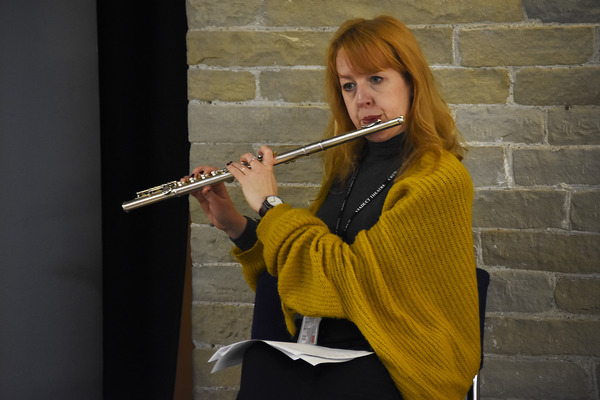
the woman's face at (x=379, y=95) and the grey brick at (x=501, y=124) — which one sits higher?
the woman's face at (x=379, y=95)

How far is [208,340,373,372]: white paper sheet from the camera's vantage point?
117 centimetres

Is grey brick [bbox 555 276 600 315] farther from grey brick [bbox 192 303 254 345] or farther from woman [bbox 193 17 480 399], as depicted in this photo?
grey brick [bbox 192 303 254 345]

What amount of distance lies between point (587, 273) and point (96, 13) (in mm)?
1738

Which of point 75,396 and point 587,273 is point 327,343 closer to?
point 587,273

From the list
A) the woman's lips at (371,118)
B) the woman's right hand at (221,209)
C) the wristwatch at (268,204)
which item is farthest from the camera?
the woman's right hand at (221,209)

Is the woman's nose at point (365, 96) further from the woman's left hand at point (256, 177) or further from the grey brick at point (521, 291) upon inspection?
the grey brick at point (521, 291)

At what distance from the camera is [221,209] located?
1659mm

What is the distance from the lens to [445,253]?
1.29 m

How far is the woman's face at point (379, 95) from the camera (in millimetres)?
1472

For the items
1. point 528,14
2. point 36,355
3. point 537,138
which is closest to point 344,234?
point 537,138

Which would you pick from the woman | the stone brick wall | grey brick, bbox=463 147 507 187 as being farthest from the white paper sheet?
grey brick, bbox=463 147 507 187

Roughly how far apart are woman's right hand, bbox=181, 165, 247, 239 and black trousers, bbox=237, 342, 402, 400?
50 centimetres

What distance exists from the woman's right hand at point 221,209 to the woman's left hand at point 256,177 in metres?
0.18

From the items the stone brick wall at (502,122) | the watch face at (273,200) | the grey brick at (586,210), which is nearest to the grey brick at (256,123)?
the stone brick wall at (502,122)
